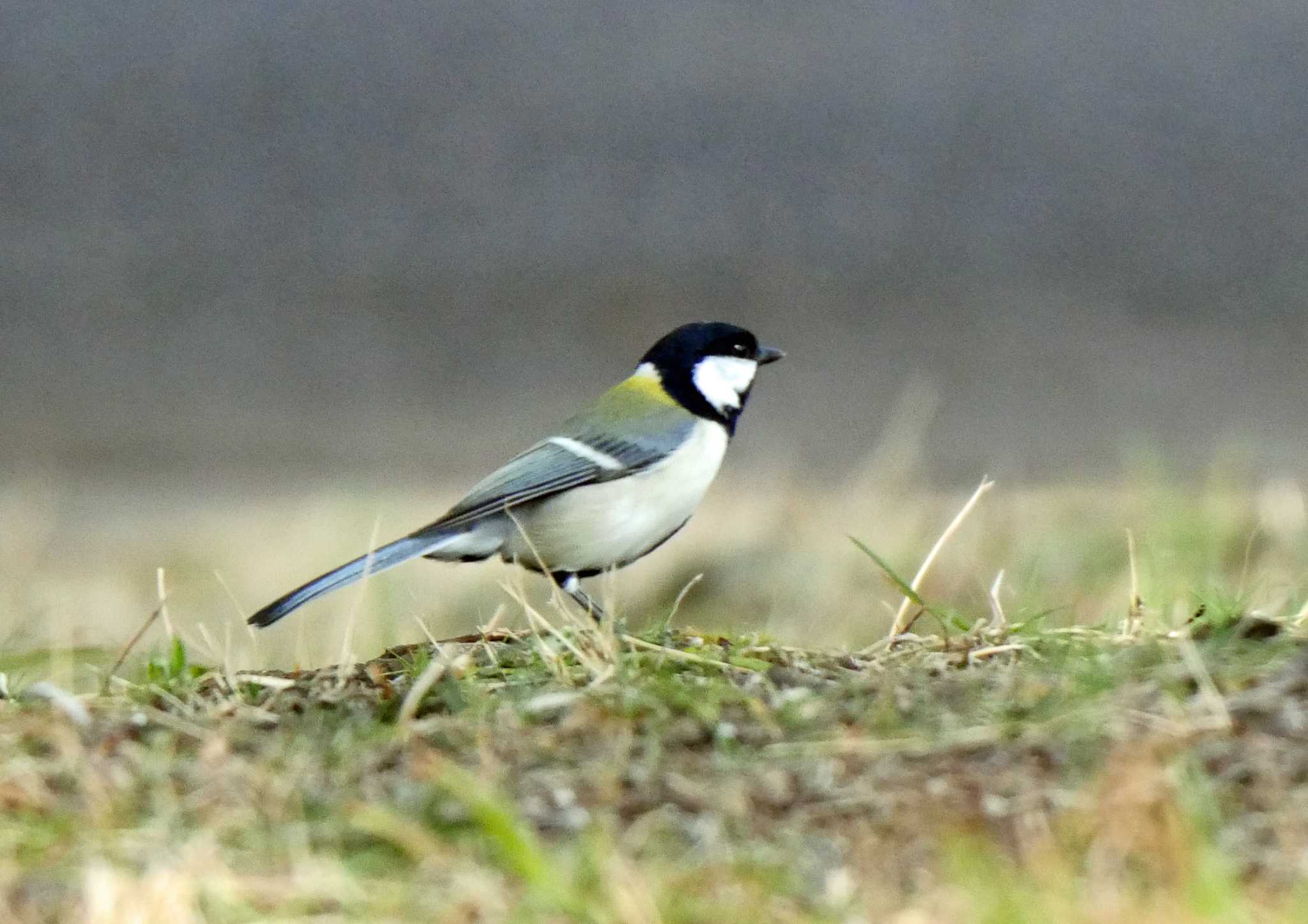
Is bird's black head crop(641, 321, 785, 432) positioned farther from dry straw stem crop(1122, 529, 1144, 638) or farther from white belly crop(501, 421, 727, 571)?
dry straw stem crop(1122, 529, 1144, 638)

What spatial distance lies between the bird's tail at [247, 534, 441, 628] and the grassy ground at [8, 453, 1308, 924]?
0.39 ft

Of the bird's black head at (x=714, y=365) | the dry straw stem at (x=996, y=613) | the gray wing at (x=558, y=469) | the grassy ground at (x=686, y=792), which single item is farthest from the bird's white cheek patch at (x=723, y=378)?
the grassy ground at (x=686, y=792)

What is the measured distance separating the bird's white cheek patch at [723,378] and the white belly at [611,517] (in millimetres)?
302

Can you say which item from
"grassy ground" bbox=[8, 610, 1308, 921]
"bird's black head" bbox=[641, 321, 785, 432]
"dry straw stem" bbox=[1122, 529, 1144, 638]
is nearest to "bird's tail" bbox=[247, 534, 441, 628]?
"grassy ground" bbox=[8, 610, 1308, 921]

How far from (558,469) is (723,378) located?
626mm

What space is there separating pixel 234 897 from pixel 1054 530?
4.06m

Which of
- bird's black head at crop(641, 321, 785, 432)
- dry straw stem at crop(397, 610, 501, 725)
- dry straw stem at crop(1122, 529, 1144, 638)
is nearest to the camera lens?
dry straw stem at crop(397, 610, 501, 725)

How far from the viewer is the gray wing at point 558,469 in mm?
4141

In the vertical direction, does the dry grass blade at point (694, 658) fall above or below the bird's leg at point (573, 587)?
above

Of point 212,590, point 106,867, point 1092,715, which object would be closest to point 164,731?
point 106,867

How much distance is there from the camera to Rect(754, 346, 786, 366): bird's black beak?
15.3ft

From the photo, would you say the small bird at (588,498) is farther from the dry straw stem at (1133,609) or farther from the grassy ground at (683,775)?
the dry straw stem at (1133,609)

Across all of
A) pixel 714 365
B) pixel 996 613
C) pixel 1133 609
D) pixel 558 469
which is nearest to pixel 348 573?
pixel 558 469

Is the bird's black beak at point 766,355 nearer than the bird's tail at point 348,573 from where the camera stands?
No
